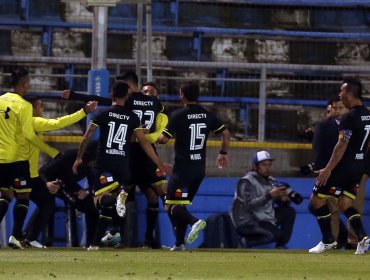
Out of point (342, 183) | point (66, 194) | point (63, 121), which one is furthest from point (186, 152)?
point (66, 194)

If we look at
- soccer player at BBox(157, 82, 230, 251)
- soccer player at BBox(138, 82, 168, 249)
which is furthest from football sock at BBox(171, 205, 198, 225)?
soccer player at BBox(138, 82, 168, 249)

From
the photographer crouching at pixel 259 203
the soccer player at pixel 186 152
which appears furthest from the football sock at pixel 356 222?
the photographer crouching at pixel 259 203

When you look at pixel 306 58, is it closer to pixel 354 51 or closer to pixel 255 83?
pixel 354 51

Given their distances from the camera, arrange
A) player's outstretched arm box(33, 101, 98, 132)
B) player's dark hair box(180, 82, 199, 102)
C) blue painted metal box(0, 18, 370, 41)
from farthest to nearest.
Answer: blue painted metal box(0, 18, 370, 41)
player's dark hair box(180, 82, 199, 102)
player's outstretched arm box(33, 101, 98, 132)

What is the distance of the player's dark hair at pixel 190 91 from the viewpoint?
15.6 m

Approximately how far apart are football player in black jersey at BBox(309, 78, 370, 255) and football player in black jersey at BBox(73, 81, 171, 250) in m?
1.94

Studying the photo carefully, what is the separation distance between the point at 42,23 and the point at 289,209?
242 inches

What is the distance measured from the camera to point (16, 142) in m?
15.9

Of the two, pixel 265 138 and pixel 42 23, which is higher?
pixel 42 23

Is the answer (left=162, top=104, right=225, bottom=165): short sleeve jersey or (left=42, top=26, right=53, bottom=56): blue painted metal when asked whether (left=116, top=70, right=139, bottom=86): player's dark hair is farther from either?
(left=42, top=26, right=53, bottom=56): blue painted metal

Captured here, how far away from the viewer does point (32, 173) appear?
16219 millimetres

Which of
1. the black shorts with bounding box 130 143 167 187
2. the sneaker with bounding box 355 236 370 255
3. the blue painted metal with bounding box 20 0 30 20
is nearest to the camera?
the sneaker with bounding box 355 236 370 255

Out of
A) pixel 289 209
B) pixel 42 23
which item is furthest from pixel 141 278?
pixel 42 23

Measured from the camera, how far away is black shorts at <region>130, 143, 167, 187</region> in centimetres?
1655
